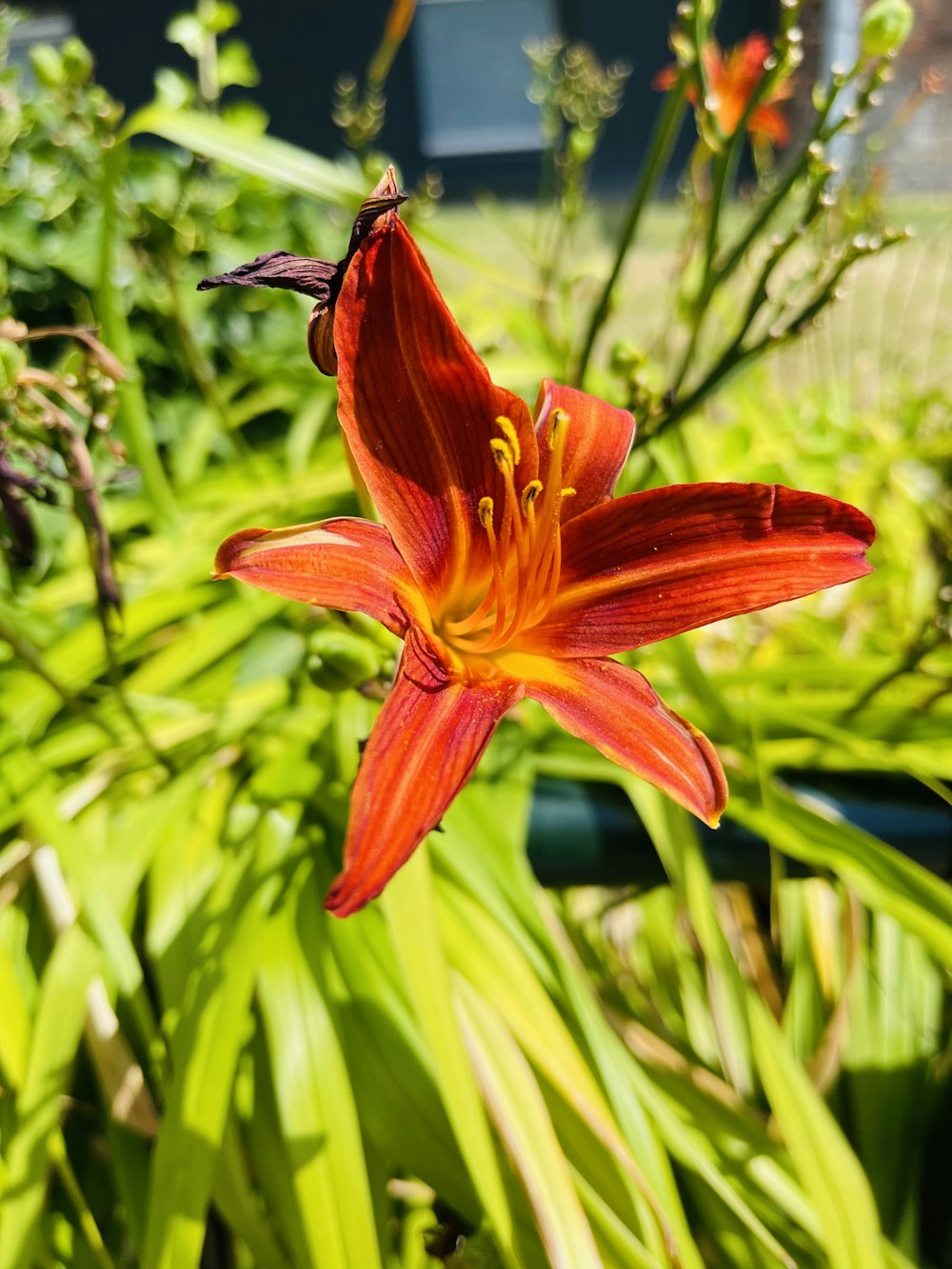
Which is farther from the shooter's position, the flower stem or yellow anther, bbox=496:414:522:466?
the flower stem

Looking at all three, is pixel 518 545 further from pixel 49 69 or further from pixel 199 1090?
pixel 49 69

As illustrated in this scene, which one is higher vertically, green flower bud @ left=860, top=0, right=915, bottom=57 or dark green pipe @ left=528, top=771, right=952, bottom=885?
green flower bud @ left=860, top=0, right=915, bottom=57

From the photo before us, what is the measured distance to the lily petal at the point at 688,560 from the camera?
375mm

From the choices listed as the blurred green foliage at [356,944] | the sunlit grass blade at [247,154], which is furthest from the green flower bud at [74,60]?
the sunlit grass blade at [247,154]

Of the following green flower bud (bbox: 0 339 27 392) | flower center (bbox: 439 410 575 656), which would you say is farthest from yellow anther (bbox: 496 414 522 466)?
green flower bud (bbox: 0 339 27 392)

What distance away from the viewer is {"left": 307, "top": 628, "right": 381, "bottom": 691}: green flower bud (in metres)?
0.43

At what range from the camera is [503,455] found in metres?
0.40

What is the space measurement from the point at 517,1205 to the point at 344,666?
0.36 m

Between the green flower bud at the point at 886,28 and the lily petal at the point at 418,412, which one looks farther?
the green flower bud at the point at 886,28

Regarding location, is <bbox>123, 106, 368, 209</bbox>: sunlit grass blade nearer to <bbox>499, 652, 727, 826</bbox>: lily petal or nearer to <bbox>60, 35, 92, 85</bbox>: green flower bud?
<bbox>60, 35, 92, 85</bbox>: green flower bud

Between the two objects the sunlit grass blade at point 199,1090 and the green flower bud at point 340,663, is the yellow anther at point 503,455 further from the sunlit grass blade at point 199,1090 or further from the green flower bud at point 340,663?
the sunlit grass blade at point 199,1090

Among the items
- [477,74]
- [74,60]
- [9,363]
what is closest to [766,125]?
[74,60]

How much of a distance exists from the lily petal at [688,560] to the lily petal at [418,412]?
0.15 ft

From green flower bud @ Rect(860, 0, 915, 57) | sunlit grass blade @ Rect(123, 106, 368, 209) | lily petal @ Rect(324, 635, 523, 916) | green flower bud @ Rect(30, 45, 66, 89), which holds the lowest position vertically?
lily petal @ Rect(324, 635, 523, 916)
